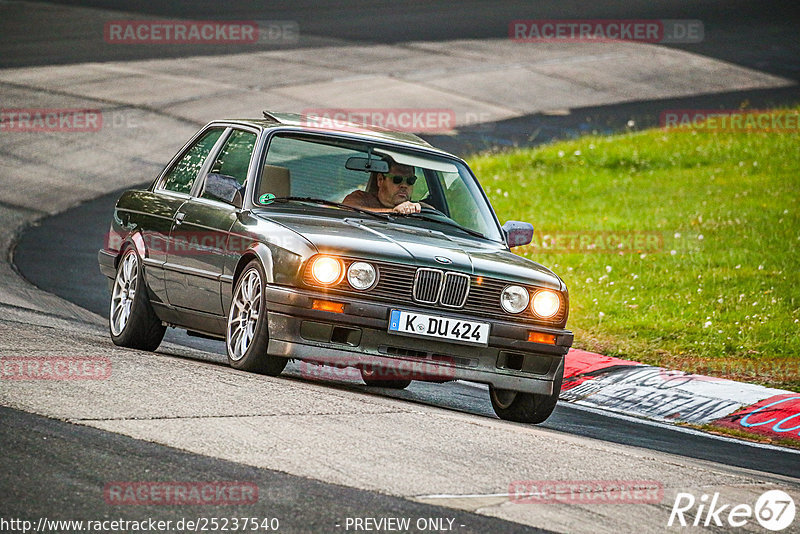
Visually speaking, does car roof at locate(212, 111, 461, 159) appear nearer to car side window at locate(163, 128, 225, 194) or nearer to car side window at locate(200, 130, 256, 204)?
car side window at locate(200, 130, 256, 204)

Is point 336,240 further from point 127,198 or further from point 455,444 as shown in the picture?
point 127,198

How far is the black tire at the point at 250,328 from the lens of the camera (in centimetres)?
780

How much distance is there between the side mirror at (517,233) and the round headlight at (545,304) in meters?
1.05

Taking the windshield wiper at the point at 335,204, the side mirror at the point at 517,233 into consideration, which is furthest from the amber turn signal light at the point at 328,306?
the side mirror at the point at 517,233

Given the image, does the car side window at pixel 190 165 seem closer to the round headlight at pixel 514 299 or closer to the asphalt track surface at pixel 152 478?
the round headlight at pixel 514 299

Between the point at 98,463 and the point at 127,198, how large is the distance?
16.1ft

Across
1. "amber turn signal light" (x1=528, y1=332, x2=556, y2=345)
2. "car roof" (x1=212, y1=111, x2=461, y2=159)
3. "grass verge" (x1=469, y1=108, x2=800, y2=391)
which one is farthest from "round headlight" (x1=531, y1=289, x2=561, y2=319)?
"grass verge" (x1=469, y1=108, x2=800, y2=391)

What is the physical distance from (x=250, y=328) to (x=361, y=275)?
82 cm

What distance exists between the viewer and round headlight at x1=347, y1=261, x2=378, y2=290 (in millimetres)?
7648

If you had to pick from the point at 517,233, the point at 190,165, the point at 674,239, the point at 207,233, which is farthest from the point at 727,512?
the point at 674,239

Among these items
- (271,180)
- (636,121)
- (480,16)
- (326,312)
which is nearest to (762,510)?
(326,312)

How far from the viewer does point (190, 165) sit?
9656 millimetres

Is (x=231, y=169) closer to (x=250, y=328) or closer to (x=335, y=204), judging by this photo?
(x=335, y=204)

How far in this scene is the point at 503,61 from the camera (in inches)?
1222
